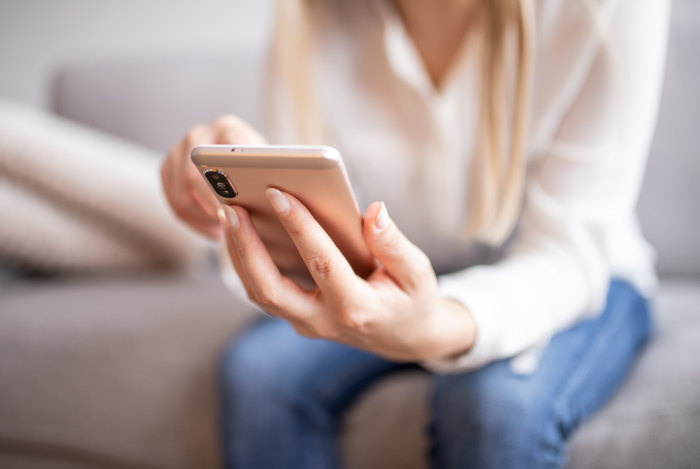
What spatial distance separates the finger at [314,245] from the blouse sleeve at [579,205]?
151 millimetres

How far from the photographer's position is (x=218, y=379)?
2.12 ft

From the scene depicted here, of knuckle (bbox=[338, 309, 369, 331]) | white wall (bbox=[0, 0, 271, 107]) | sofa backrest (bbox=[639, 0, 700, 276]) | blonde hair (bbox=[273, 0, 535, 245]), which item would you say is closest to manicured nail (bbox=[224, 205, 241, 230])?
knuckle (bbox=[338, 309, 369, 331])

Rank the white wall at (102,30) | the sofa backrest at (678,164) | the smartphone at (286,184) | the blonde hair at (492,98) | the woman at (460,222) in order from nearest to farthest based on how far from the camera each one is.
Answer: the smartphone at (286,184) → the woman at (460,222) → the blonde hair at (492,98) → the sofa backrest at (678,164) → the white wall at (102,30)

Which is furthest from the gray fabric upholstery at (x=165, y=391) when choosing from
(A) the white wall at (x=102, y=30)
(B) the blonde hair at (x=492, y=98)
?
(A) the white wall at (x=102, y=30)

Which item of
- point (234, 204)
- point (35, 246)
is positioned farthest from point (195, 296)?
point (234, 204)

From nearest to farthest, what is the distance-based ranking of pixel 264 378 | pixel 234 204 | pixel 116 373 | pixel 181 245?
pixel 234 204 < pixel 264 378 < pixel 116 373 < pixel 181 245

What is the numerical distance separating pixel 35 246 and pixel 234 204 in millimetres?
680

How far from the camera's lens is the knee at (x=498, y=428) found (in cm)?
47

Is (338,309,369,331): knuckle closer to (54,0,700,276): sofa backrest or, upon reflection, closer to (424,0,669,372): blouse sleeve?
(424,0,669,372): blouse sleeve

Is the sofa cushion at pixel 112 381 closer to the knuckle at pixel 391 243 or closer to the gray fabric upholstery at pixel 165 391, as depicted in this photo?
the gray fabric upholstery at pixel 165 391

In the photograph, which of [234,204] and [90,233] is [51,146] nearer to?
[90,233]

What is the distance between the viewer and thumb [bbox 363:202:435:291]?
37 cm

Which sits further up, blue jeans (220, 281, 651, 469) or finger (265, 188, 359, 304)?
finger (265, 188, 359, 304)

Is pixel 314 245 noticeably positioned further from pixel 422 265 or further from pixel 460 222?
pixel 460 222
